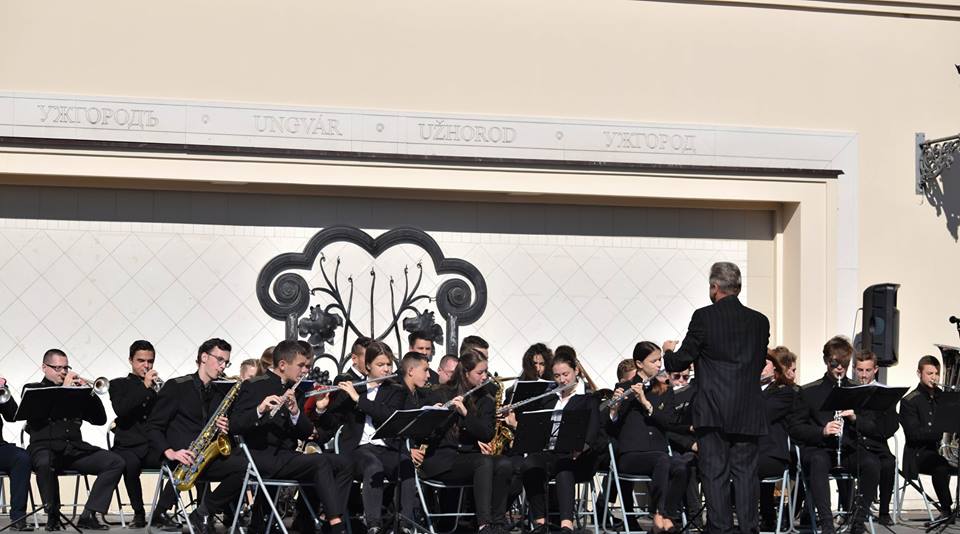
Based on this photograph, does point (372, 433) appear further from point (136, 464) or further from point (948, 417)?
point (948, 417)

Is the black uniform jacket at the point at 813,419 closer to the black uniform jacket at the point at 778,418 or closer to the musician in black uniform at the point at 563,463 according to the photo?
the black uniform jacket at the point at 778,418

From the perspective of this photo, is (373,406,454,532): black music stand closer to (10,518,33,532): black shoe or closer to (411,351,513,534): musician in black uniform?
(411,351,513,534): musician in black uniform

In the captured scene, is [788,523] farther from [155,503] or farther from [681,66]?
[155,503]

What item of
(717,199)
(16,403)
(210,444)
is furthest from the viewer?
(717,199)

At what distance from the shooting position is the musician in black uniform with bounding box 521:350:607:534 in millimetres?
12266

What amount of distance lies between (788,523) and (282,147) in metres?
5.69

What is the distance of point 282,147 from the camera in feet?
45.8

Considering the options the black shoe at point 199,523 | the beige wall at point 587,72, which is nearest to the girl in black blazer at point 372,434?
the black shoe at point 199,523

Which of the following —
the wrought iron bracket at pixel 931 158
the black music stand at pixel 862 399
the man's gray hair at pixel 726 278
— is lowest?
the black music stand at pixel 862 399

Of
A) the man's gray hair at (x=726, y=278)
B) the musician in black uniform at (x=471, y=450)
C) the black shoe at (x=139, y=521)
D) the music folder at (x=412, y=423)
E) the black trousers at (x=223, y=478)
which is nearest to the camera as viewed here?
the man's gray hair at (x=726, y=278)

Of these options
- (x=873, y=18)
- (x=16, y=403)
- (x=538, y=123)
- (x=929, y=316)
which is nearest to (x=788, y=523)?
(x=929, y=316)

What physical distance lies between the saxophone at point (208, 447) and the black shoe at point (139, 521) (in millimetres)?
1162

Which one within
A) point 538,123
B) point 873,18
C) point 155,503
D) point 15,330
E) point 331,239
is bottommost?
point 155,503

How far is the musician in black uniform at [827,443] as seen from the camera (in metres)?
12.4
